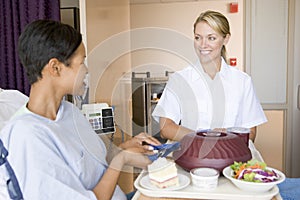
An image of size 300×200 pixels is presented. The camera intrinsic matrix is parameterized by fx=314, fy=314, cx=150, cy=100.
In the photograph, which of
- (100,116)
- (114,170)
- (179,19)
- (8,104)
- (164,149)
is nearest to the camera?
(114,170)

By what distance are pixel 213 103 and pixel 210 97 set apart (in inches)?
1.1

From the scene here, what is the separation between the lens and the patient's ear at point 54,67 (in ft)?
2.76

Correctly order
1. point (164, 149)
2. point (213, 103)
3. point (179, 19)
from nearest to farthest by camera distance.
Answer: point (164, 149)
point (213, 103)
point (179, 19)

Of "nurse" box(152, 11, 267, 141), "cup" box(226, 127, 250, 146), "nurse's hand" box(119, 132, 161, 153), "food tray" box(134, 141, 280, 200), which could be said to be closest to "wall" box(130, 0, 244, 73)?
"nurse" box(152, 11, 267, 141)

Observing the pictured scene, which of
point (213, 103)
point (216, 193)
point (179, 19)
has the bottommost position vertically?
point (216, 193)

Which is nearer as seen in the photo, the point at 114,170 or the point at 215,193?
the point at 215,193

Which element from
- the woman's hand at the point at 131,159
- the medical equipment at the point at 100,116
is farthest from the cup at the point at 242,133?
the medical equipment at the point at 100,116

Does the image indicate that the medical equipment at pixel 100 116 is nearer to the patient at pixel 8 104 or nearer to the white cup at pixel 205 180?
the patient at pixel 8 104

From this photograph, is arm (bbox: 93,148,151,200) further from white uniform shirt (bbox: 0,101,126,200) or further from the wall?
the wall

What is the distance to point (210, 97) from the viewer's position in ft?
4.45

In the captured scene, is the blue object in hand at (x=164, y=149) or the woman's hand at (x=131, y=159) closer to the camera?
the woman's hand at (x=131, y=159)

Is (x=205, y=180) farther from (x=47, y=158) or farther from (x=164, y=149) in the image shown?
(x=47, y=158)

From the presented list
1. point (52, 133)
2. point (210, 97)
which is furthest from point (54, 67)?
point (210, 97)

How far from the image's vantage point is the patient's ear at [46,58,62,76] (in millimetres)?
841
